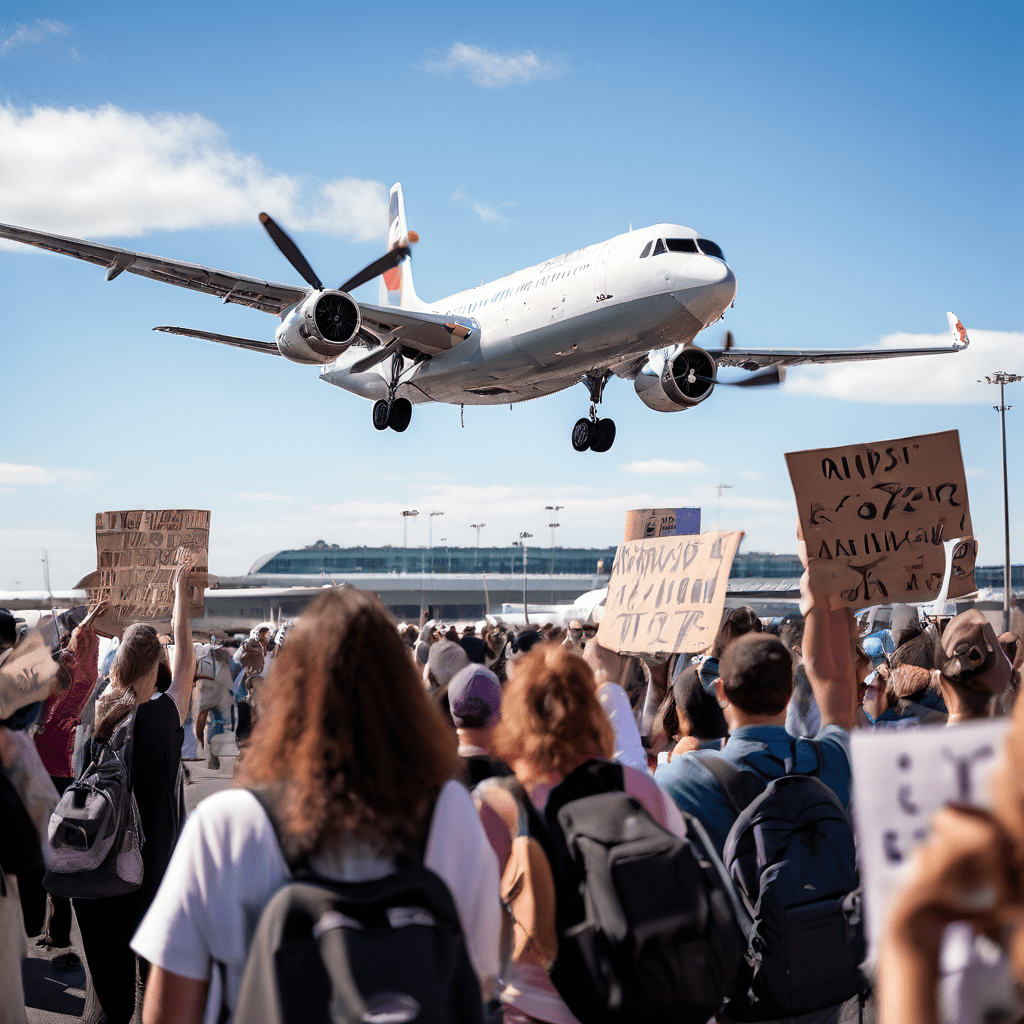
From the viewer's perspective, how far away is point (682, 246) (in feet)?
64.4

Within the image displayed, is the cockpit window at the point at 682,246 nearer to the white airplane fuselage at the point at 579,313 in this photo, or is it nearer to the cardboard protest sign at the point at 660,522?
the white airplane fuselage at the point at 579,313

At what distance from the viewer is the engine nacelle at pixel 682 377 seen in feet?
75.8

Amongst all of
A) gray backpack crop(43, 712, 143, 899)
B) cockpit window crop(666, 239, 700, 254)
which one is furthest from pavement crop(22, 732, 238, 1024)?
cockpit window crop(666, 239, 700, 254)

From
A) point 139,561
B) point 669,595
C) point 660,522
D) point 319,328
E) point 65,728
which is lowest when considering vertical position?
point 65,728

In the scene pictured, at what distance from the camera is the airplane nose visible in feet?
62.8

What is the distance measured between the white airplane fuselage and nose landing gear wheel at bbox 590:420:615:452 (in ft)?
7.60

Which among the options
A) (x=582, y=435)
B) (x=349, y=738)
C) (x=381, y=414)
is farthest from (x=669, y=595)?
(x=582, y=435)

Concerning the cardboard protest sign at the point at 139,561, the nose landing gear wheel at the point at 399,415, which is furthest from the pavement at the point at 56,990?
the nose landing gear wheel at the point at 399,415

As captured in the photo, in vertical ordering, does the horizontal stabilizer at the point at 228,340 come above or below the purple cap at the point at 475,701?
above

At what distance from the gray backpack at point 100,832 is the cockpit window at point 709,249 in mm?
16959

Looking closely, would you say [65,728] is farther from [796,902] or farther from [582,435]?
[582,435]

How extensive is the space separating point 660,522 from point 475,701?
20.8 feet

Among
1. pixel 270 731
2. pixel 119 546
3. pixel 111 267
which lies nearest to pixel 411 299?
pixel 111 267

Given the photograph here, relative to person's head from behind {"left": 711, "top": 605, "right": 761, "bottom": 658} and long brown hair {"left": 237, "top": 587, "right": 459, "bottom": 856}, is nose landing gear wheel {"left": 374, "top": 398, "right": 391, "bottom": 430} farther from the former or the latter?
long brown hair {"left": 237, "top": 587, "right": 459, "bottom": 856}
